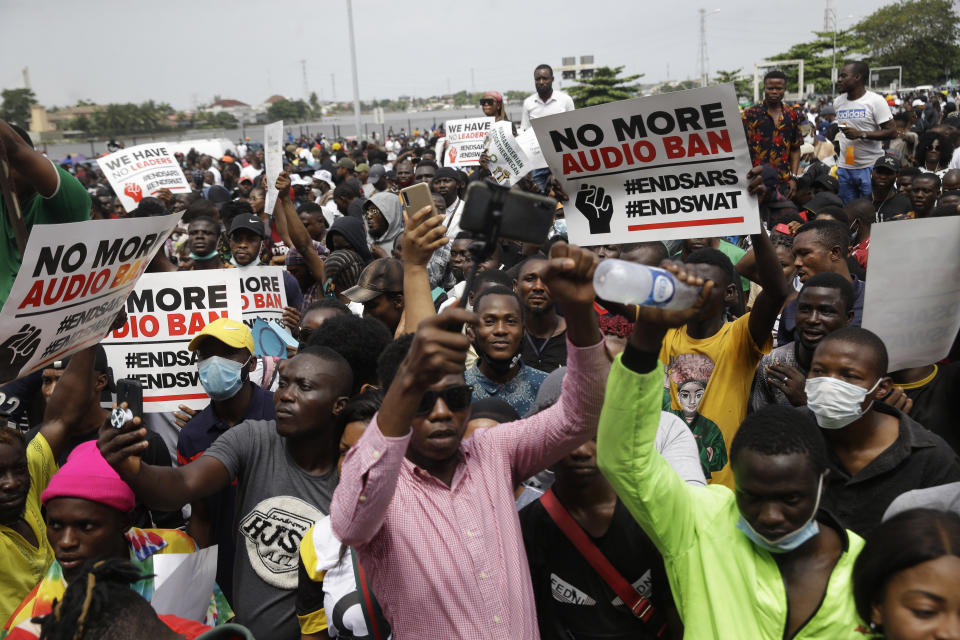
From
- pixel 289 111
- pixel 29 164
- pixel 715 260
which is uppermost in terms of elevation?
pixel 289 111

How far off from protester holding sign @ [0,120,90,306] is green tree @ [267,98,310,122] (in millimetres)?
86007

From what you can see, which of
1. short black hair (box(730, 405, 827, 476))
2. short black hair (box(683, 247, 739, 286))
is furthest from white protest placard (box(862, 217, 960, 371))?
short black hair (box(730, 405, 827, 476))

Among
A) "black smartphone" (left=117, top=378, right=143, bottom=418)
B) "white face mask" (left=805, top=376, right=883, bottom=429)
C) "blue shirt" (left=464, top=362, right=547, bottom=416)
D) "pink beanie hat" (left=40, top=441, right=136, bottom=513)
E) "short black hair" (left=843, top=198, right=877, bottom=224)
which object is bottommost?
"blue shirt" (left=464, top=362, right=547, bottom=416)

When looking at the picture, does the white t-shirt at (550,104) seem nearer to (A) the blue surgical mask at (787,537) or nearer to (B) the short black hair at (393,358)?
(B) the short black hair at (393,358)

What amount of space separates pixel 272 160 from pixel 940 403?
19.8ft

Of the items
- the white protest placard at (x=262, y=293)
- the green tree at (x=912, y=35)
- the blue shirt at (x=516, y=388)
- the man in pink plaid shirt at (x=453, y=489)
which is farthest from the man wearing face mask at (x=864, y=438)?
the green tree at (x=912, y=35)

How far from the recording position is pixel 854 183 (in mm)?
9977

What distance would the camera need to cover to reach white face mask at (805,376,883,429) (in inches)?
122

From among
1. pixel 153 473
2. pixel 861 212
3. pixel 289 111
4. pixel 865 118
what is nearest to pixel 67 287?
pixel 153 473

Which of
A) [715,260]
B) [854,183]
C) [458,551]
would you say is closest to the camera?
[458,551]

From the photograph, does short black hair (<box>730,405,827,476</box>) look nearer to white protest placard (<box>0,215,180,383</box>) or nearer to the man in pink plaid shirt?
the man in pink plaid shirt

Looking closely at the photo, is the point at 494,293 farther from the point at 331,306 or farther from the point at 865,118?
the point at 865,118

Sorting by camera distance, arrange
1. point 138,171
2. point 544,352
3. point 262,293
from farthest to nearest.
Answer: point 138,171 < point 262,293 < point 544,352

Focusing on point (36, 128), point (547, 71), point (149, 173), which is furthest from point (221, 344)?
point (36, 128)
